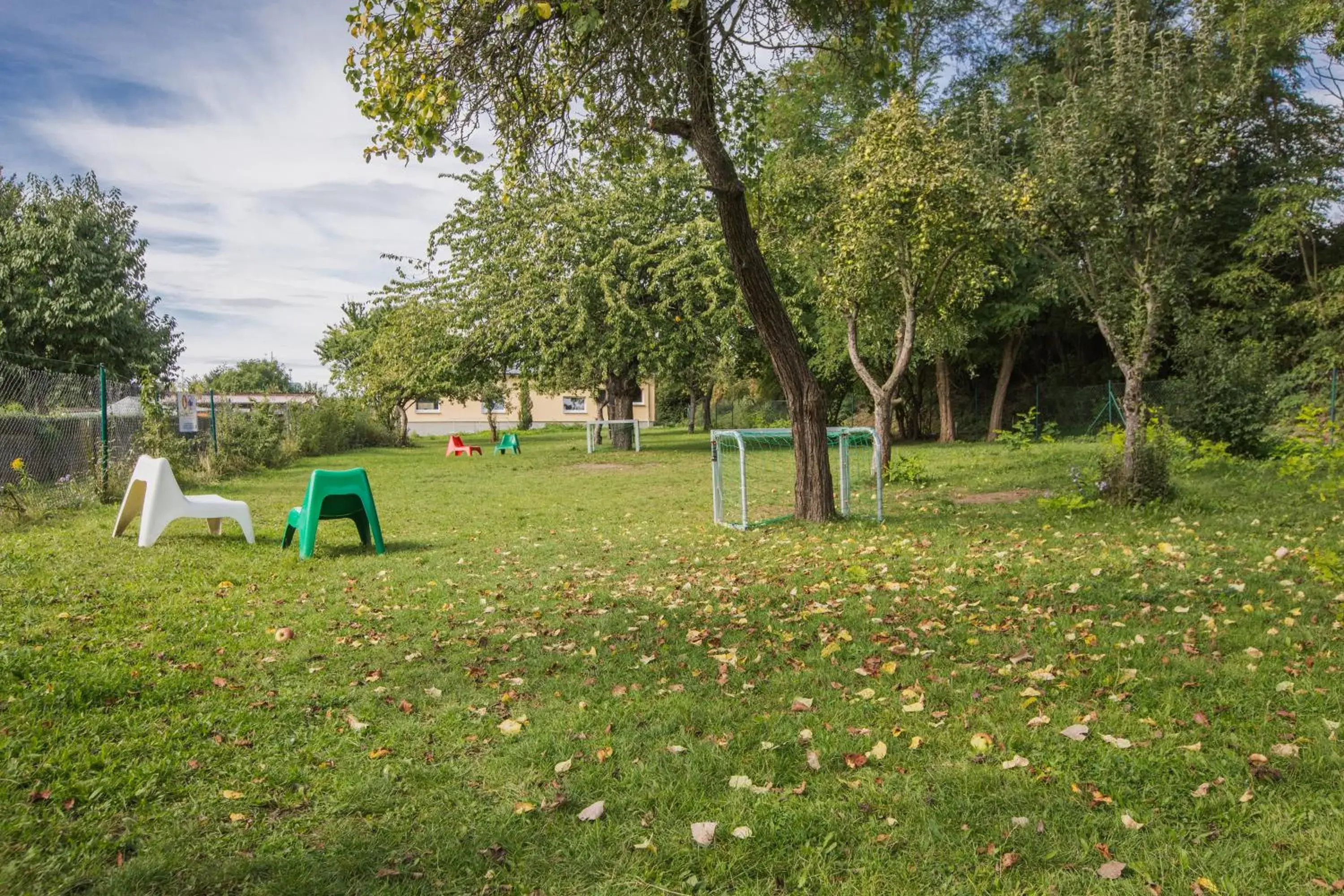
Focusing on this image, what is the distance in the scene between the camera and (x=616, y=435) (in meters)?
25.9

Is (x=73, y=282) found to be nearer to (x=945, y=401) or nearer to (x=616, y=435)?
(x=616, y=435)

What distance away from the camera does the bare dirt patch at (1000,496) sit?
10469 millimetres

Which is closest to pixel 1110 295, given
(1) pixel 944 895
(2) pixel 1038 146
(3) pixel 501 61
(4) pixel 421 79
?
(2) pixel 1038 146

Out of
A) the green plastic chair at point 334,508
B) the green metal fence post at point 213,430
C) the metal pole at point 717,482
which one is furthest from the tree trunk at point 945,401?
the green plastic chair at point 334,508

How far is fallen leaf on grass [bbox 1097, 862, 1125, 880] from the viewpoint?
8.01ft

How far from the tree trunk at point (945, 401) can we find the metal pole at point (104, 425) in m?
20.8

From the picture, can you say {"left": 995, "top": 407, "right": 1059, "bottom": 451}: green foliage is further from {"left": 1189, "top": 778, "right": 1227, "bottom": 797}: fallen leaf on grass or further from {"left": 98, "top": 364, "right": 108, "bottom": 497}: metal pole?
{"left": 98, "top": 364, "right": 108, "bottom": 497}: metal pole

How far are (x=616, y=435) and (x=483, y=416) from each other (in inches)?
1223

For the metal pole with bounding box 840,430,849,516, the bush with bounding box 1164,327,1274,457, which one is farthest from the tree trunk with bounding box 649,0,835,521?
the bush with bounding box 1164,327,1274,457

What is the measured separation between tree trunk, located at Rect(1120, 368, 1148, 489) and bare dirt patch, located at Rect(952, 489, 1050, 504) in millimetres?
1484

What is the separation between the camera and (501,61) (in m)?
6.98

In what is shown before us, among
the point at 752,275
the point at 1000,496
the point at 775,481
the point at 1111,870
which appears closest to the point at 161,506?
the point at 752,275

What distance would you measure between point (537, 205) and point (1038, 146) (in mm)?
16825

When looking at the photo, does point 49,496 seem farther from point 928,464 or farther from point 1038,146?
point 928,464
